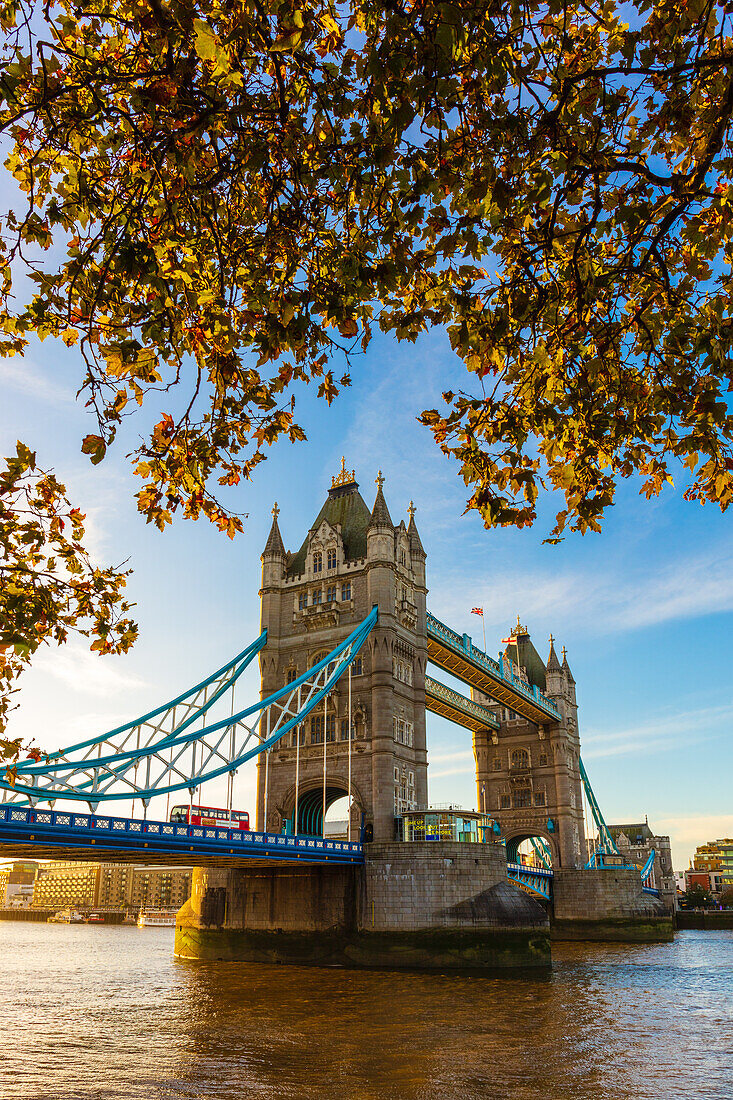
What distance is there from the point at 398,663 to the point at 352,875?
10.2 metres

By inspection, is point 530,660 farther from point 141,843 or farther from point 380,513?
point 141,843

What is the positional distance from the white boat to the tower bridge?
221ft

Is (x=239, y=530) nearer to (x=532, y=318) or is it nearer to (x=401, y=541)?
(x=532, y=318)

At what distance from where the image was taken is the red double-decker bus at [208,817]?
108 feet

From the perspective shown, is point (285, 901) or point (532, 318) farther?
point (285, 901)

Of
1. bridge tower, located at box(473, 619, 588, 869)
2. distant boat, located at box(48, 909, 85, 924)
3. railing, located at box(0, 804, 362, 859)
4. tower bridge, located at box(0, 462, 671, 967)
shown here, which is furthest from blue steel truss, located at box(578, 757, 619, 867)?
distant boat, located at box(48, 909, 85, 924)

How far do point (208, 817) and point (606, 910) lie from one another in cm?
3392

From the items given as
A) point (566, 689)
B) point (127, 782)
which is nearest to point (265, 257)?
point (127, 782)

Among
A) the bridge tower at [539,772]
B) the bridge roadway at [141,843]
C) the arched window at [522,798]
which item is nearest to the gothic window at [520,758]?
the bridge tower at [539,772]

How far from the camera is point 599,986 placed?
89.4 ft

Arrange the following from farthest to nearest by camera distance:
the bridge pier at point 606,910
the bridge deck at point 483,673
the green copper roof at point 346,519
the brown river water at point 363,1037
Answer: the bridge pier at point 606,910
the bridge deck at point 483,673
the green copper roof at point 346,519
the brown river water at point 363,1037

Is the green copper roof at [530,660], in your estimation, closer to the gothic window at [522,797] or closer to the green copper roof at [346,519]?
the gothic window at [522,797]

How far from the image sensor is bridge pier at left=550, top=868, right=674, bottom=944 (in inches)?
2169

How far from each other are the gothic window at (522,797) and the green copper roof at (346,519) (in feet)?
105
